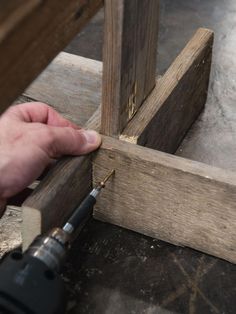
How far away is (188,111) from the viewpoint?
1.36 m

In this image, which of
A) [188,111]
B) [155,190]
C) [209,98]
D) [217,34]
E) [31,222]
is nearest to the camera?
[31,222]

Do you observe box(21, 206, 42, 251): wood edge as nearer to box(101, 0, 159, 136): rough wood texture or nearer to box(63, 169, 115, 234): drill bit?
box(63, 169, 115, 234): drill bit

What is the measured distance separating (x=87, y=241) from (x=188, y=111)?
16.2 inches

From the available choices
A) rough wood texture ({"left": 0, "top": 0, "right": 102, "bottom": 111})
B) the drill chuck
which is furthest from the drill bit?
rough wood texture ({"left": 0, "top": 0, "right": 102, "bottom": 111})

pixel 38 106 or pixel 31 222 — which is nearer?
pixel 31 222

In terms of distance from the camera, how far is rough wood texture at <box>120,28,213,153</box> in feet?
3.72

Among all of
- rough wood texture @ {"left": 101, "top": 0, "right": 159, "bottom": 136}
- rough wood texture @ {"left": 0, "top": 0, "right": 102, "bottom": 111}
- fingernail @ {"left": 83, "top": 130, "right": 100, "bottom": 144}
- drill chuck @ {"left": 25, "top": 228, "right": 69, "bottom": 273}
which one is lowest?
fingernail @ {"left": 83, "top": 130, "right": 100, "bottom": 144}

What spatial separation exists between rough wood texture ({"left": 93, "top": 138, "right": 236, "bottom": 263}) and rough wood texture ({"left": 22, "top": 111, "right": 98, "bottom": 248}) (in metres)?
0.04

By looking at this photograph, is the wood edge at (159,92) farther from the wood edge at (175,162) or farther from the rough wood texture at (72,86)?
the rough wood texture at (72,86)

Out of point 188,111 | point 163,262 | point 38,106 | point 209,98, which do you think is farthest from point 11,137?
point 209,98

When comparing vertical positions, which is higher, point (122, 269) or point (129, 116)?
point (129, 116)

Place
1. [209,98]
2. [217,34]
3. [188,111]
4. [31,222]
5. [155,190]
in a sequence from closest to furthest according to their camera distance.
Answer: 1. [31,222]
2. [155,190]
3. [188,111]
4. [209,98]
5. [217,34]

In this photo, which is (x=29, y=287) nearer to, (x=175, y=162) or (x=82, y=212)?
(x=82, y=212)

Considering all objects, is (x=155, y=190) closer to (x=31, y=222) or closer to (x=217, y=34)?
(x=31, y=222)
